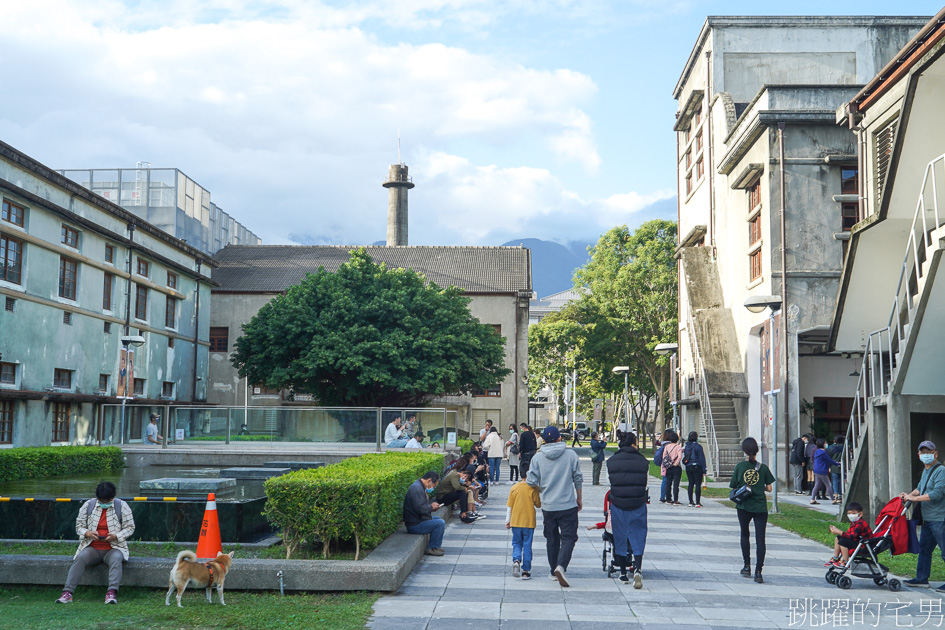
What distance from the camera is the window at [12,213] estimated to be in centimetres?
2685

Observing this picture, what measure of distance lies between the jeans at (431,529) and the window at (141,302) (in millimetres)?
28027

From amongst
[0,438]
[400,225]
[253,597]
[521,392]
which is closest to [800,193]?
[253,597]

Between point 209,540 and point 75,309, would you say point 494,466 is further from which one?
point 75,309

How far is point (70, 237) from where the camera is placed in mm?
31219

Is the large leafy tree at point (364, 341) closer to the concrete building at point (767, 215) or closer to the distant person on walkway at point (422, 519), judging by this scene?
the concrete building at point (767, 215)

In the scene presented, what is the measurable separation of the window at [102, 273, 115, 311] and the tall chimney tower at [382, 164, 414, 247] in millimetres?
33831

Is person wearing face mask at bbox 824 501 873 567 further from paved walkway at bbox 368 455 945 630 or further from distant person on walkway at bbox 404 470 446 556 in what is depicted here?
distant person on walkway at bbox 404 470 446 556

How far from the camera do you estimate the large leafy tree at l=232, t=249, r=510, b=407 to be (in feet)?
124

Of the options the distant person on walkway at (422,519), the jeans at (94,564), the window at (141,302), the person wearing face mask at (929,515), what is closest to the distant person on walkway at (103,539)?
the jeans at (94,564)

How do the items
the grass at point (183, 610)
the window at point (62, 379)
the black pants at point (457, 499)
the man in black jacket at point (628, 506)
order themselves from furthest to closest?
the window at point (62, 379)
the black pants at point (457, 499)
the man in black jacket at point (628, 506)
the grass at point (183, 610)

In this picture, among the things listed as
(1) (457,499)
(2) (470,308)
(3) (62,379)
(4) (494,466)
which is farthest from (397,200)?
(1) (457,499)

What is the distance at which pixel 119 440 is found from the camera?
28844mm

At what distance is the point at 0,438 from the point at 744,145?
23.9 metres

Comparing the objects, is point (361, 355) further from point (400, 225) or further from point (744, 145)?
point (400, 225)
